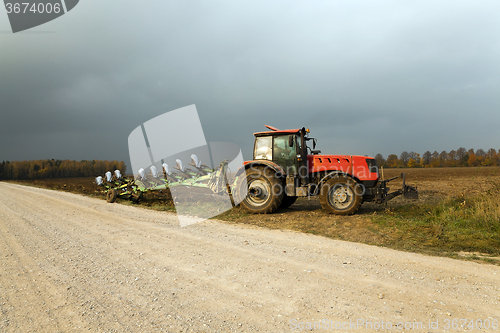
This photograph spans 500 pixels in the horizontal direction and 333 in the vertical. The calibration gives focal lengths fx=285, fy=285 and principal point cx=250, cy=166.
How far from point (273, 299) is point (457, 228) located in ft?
19.1

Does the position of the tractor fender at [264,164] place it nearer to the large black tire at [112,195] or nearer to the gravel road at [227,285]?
the gravel road at [227,285]

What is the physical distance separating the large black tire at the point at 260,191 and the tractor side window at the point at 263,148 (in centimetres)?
42

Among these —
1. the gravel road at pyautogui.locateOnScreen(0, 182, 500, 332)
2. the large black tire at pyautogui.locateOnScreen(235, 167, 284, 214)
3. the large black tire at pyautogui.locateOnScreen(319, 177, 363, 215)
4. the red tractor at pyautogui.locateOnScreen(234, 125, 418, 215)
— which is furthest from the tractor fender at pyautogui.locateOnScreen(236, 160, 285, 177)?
the gravel road at pyautogui.locateOnScreen(0, 182, 500, 332)

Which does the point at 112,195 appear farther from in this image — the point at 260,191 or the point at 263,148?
the point at 263,148

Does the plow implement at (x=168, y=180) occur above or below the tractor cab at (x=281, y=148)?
below

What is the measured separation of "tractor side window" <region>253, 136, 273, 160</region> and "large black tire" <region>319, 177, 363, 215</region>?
2061 millimetres

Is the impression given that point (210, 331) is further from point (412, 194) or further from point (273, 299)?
point (412, 194)

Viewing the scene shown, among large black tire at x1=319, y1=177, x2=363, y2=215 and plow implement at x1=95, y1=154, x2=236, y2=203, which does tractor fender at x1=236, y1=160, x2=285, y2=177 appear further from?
large black tire at x1=319, y1=177, x2=363, y2=215

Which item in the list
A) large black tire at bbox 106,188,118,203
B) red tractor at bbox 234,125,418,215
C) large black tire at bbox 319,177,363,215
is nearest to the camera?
large black tire at bbox 319,177,363,215

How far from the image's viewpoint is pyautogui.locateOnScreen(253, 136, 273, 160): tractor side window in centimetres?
942

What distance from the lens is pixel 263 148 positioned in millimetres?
9523

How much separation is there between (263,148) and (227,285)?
6301 mm

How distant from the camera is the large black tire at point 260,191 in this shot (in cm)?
920

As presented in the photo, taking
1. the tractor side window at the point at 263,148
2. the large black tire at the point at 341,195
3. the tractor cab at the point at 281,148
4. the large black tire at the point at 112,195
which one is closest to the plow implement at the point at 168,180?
the large black tire at the point at 112,195
